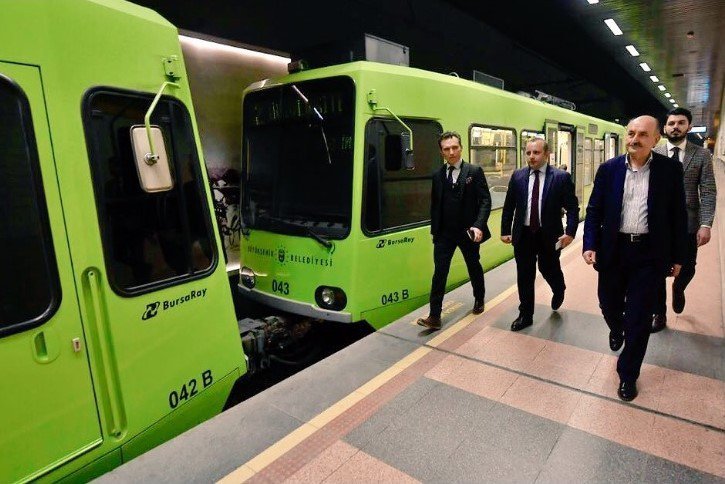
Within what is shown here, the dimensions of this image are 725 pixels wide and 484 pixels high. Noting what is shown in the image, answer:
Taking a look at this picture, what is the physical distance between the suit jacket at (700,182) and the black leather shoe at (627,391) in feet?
4.66

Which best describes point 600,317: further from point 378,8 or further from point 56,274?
point 378,8

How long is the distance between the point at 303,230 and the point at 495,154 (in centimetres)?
304

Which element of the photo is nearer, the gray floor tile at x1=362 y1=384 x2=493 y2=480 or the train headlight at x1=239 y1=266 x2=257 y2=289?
the gray floor tile at x1=362 y1=384 x2=493 y2=480

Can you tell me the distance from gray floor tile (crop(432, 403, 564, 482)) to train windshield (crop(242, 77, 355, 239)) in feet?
6.56

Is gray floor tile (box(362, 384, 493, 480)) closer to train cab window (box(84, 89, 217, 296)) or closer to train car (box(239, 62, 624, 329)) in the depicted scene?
train car (box(239, 62, 624, 329))

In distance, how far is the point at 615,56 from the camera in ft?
46.1

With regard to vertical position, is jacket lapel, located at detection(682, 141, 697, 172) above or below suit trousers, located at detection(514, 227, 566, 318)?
above

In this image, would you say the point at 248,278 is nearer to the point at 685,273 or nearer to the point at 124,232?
the point at 124,232

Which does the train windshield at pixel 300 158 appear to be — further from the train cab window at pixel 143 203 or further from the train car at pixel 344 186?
the train cab window at pixel 143 203

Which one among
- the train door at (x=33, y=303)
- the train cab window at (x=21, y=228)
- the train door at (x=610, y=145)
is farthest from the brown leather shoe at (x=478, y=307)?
the train door at (x=610, y=145)

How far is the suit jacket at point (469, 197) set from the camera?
3.93 metres

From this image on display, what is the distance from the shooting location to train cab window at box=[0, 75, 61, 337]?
1.87 meters

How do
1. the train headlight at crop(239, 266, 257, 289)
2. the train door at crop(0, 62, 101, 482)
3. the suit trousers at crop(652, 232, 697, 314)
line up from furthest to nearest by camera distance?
the train headlight at crop(239, 266, 257, 289)
the suit trousers at crop(652, 232, 697, 314)
the train door at crop(0, 62, 101, 482)

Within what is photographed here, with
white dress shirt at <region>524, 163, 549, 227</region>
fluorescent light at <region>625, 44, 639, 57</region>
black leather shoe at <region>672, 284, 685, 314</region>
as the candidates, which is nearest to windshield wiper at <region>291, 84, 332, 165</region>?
white dress shirt at <region>524, 163, 549, 227</region>
